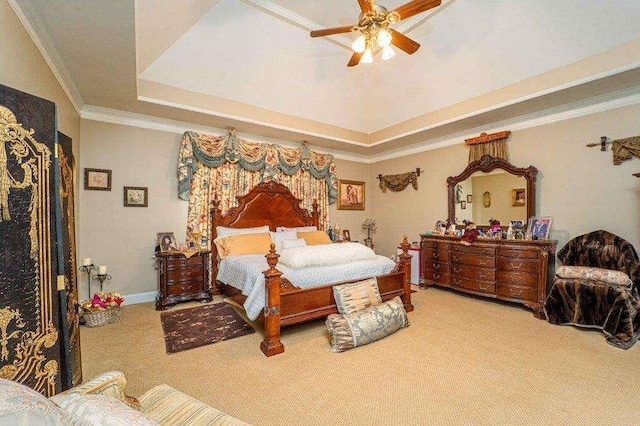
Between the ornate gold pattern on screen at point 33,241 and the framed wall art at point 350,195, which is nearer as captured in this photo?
the ornate gold pattern on screen at point 33,241

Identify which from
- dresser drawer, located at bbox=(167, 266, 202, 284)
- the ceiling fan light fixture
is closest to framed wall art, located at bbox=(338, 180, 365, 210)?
dresser drawer, located at bbox=(167, 266, 202, 284)

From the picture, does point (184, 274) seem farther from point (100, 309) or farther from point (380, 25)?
point (380, 25)

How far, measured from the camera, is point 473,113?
13.8 feet

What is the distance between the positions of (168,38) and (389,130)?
402cm

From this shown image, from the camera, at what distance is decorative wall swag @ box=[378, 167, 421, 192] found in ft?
18.9

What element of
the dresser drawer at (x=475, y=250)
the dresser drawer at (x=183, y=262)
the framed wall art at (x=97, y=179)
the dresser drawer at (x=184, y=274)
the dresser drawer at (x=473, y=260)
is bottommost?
the dresser drawer at (x=184, y=274)

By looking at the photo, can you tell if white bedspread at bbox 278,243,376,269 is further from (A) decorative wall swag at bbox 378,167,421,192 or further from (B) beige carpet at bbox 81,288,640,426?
(A) decorative wall swag at bbox 378,167,421,192

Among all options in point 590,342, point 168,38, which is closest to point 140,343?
point 168,38

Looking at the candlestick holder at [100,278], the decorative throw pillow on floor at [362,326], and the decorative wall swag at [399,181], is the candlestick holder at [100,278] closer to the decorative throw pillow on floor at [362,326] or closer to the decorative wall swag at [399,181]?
the decorative throw pillow on floor at [362,326]

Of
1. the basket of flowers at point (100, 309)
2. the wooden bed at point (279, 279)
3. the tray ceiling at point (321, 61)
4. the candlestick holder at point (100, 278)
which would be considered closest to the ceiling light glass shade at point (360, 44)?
the tray ceiling at point (321, 61)

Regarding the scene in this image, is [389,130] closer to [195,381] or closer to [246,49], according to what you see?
[246,49]

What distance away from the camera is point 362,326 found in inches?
110

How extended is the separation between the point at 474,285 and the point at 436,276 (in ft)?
2.14

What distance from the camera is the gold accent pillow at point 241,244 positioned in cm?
425
